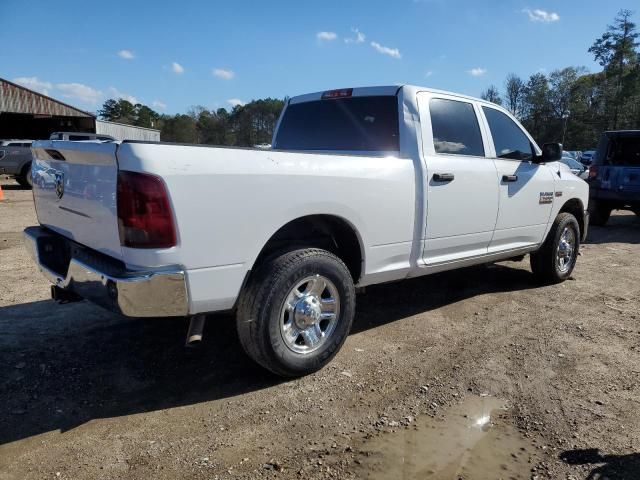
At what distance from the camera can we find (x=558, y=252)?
19.1 feet

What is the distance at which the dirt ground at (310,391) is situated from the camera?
2529mm

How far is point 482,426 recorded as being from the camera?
9.45 feet

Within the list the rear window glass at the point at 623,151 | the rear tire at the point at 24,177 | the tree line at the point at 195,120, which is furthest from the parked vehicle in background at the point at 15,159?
the rear window glass at the point at 623,151

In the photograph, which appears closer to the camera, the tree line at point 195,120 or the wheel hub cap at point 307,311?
the wheel hub cap at point 307,311

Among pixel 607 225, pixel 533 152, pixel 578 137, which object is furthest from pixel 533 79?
pixel 533 152

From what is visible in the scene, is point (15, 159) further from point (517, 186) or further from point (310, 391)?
point (310, 391)

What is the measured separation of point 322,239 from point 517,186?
7.80 feet

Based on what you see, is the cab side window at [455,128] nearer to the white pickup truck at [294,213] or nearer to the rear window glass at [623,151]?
the white pickup truck at [294,213]

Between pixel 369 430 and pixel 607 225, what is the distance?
10817 mm

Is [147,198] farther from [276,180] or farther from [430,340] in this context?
[430,340]

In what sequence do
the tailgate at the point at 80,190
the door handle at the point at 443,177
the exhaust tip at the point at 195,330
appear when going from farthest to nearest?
the door handle at the point at 443,177, the exhaust tip at the point at 195,330, the tailgate at the point at 80,190

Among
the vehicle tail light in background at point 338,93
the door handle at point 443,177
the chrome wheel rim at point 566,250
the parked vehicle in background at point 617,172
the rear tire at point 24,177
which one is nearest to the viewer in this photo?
the door handle at point 443,177

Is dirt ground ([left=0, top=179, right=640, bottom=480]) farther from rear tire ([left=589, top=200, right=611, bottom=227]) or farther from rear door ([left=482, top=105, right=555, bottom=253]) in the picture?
rear tire ([left=589, top=200, right=611, bottom=227])

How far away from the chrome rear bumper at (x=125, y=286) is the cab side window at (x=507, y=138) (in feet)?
11.4
